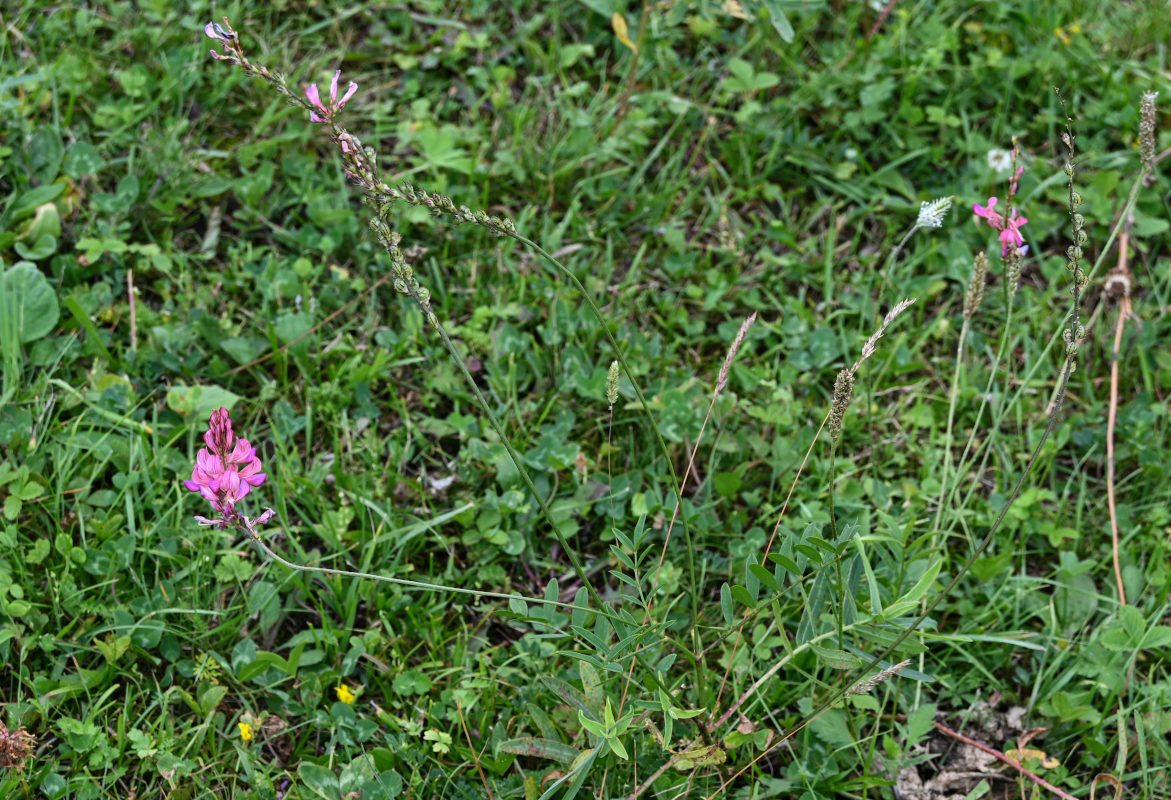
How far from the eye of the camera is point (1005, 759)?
2.01 m

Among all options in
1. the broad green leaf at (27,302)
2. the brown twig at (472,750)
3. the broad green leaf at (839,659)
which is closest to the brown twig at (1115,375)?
the broad green leaf at (839,659)

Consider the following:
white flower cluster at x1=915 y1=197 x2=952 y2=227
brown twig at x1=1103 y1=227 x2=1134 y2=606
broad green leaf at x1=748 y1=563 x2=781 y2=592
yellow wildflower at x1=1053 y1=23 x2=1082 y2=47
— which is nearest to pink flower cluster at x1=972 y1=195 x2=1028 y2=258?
white flower cluster at x1=915 y1=197 x2=952 y2=227

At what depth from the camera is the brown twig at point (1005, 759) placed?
1.95 m

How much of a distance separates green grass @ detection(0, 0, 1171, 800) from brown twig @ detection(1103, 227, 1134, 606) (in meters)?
0.04

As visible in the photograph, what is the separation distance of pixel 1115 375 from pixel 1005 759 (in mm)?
1157

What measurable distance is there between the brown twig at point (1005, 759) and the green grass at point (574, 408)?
33 mm

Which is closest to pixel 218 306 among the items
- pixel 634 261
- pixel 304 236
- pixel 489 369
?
pixel 304 236

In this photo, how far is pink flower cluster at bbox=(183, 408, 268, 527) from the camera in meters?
1.47

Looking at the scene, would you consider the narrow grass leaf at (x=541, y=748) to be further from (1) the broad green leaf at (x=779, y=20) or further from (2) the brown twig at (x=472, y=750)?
(1) the broad green leaf at (x=779, y=20)

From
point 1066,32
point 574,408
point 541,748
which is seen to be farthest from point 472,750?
point 1066,32

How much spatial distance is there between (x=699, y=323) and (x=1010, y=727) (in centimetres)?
127

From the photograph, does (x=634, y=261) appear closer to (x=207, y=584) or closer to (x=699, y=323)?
(x=699, y=323)

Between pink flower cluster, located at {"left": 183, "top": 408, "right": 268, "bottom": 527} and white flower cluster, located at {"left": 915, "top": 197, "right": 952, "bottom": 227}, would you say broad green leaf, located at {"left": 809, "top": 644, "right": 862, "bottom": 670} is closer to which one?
white flower cluster, located at {"left": 915, "top": 197, "right": 952, "bottom": 227}

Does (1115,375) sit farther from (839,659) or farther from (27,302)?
(27,302)
